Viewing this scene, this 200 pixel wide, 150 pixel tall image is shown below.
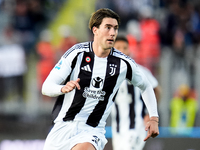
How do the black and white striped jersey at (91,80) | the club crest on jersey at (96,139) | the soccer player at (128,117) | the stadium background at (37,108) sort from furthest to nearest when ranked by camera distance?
the stadium background at (37,108) < the soccer player at (128,117) < the black and white striped jersey at (91,80) < the club crest on jersey at (96,139)

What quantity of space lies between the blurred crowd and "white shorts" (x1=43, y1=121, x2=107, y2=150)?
5358 millimetres

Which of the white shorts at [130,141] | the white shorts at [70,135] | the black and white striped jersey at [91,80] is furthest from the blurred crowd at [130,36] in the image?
the white shorts at [70,135]

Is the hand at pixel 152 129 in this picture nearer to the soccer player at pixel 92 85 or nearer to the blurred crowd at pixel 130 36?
the soccer player at pixel 92 85

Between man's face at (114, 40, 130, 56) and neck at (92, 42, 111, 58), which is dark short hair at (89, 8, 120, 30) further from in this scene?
man's face at (114, 40, 130, 56)

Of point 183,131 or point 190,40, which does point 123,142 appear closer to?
point 183,131

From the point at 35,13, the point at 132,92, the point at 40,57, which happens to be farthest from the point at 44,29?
the point at 132,92

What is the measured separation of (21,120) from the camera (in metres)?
10.1

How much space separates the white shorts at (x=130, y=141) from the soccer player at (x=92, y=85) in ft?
5.24

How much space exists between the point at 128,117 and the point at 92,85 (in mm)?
1982

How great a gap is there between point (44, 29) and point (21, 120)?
3.08 m

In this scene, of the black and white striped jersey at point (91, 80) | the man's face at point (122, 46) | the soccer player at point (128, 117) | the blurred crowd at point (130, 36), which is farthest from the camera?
the blurred crowd at point (130, 36)

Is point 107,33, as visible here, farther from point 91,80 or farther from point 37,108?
point 37,108

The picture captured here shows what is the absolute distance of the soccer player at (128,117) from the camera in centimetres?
629

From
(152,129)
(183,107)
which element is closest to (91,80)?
(152,129)
